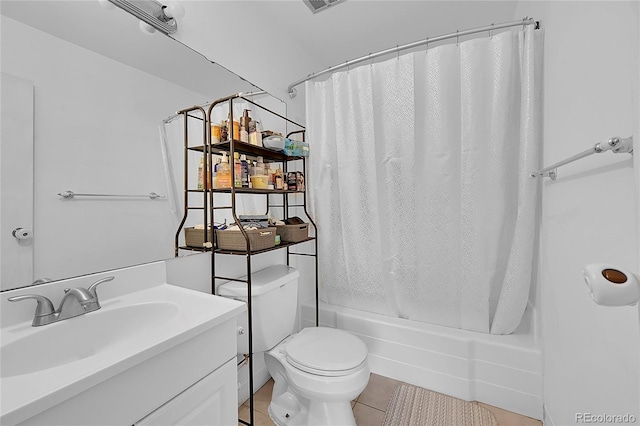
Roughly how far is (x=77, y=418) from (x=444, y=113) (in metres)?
1.78

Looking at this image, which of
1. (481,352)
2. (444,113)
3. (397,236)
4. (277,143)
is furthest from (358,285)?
(444,113)

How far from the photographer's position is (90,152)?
909 mm

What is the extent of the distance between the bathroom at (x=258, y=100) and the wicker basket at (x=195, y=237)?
0.07m

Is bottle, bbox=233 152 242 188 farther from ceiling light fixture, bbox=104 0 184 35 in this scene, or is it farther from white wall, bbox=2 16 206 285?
ceiling light fixture, bbox=104 0 184 35

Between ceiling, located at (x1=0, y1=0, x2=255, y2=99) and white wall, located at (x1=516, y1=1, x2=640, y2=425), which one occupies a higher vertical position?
ceiling, located at (x1=0, y1=0, x2=255, y2=99)

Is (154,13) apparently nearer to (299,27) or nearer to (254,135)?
(254,135)

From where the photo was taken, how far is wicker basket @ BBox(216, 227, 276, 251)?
48.7 inches

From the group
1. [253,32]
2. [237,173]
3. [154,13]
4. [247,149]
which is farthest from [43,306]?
[253,32]

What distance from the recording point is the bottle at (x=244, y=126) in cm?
132

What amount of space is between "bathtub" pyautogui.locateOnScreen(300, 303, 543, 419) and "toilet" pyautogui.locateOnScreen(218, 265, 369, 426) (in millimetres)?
412

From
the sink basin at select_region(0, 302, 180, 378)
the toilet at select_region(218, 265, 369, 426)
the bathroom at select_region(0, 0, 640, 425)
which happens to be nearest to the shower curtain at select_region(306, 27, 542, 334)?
the bathroom at select_region(0, 0, 640, 425)

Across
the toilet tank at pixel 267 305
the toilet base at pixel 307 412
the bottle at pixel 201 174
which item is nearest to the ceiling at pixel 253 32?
the bottle at pixel 201 174

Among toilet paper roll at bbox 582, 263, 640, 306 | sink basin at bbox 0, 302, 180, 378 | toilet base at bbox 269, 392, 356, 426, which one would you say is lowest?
toilet base at bbox 269, 392, 356, 426

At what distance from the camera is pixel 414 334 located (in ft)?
5.25
